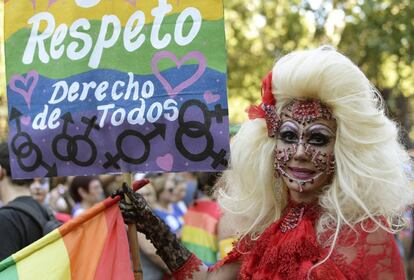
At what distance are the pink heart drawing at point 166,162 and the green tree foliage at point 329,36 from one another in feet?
7.02

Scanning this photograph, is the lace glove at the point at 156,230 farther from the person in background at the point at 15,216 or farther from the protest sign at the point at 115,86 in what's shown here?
the person in background at the point at 15,216

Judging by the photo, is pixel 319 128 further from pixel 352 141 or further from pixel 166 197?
pixel 166 197

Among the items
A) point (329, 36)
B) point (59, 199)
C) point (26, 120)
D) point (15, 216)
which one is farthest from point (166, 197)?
point (26, 120)

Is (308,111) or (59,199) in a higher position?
(308,111)

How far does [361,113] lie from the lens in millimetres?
3854

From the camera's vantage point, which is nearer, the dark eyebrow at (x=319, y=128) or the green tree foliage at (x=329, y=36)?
the dark eyebrow at (x=319, y=128)

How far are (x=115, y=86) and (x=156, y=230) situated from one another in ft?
2.39

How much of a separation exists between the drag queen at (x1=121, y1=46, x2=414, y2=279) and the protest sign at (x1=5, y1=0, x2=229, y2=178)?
0.26 metres

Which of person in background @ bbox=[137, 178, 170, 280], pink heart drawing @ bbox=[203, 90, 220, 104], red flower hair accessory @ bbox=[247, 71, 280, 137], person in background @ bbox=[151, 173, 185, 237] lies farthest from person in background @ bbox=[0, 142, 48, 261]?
person in background @ bbox=[151, 173, 185, 237]

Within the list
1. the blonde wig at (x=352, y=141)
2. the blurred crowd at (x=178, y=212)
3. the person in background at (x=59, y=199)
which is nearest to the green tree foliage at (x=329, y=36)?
the blurred crowd at (x=178, y=212)

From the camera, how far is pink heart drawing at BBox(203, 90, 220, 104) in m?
4.09

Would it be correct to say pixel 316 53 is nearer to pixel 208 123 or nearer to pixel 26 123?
pixel 208 123

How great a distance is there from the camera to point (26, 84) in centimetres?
435

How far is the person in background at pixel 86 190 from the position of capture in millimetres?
8444
